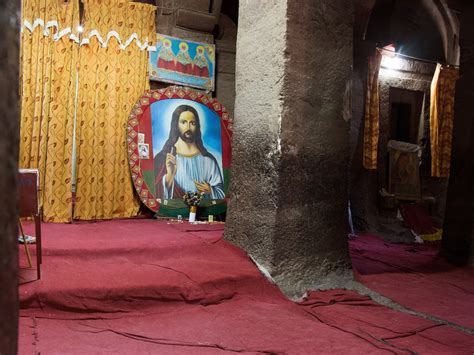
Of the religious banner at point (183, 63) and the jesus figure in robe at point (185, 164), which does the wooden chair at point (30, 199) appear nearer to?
the jesus figure in robe at point (185, 164)

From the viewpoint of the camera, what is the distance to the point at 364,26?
23.0ft

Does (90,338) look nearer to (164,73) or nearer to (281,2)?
(281,2)

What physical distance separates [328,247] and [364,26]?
457 cm

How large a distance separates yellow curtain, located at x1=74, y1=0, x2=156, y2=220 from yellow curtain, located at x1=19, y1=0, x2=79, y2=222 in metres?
0.23

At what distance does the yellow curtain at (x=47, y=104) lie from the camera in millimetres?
5066

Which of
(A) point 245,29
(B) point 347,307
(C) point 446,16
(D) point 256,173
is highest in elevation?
(C) point 446,16

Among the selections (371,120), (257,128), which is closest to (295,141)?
(257,128)

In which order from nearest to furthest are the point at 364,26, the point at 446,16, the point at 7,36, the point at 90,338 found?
the point at 7,36, the point at 90,338, the point at 364,26, the point at 446,16

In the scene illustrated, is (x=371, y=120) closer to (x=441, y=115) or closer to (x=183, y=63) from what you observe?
(x=441, y=115)

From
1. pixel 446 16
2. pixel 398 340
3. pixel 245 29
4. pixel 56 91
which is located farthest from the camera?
pixel 446 16

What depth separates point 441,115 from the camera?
806 centimetres

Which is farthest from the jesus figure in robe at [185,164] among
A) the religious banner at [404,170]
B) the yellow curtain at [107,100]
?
the religious banner at [404,170]

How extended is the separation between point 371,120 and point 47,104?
467cm

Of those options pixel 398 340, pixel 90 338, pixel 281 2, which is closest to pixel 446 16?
pixel 281 2
